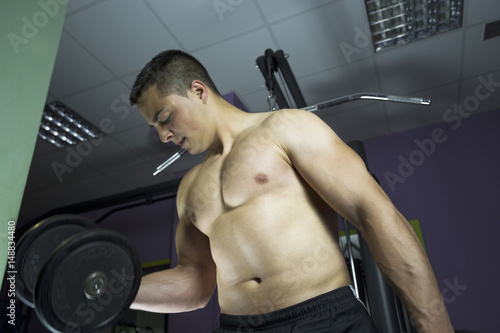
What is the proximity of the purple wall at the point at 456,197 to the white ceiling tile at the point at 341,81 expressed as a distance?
809mm

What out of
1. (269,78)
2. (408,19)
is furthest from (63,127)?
(408,19)

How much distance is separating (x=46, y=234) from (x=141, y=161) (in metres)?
3.23

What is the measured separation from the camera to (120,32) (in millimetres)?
2691

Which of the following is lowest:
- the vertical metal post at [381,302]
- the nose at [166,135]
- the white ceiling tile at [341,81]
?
the vertical metal post at [381,302]

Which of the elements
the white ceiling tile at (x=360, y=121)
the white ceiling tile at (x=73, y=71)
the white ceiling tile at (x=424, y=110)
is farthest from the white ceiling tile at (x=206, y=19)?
the white ceiling tile at (x=424, y=110)

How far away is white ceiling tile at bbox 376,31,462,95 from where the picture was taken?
115 inches

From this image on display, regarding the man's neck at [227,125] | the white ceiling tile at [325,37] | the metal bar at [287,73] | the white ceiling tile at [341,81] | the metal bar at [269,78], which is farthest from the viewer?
the white ceiling tile at [341,81]

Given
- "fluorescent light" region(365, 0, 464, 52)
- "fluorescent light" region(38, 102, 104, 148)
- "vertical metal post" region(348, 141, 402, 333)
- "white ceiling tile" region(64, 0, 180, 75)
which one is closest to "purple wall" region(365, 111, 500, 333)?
"fluorescent light" region(365, 0, 464, 52)

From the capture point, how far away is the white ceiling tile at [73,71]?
9.31 feet

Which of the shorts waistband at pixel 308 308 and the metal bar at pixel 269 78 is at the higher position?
the metal bar at pixel 269 78

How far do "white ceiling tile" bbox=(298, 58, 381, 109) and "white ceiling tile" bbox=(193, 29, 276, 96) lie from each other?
42cm

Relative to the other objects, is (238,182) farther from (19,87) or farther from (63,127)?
(63,127)

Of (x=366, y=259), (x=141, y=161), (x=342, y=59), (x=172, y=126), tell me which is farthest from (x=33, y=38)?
(x=141, y=161)

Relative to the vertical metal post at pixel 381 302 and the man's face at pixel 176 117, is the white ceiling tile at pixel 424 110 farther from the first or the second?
the man's face at pixel 176 117
